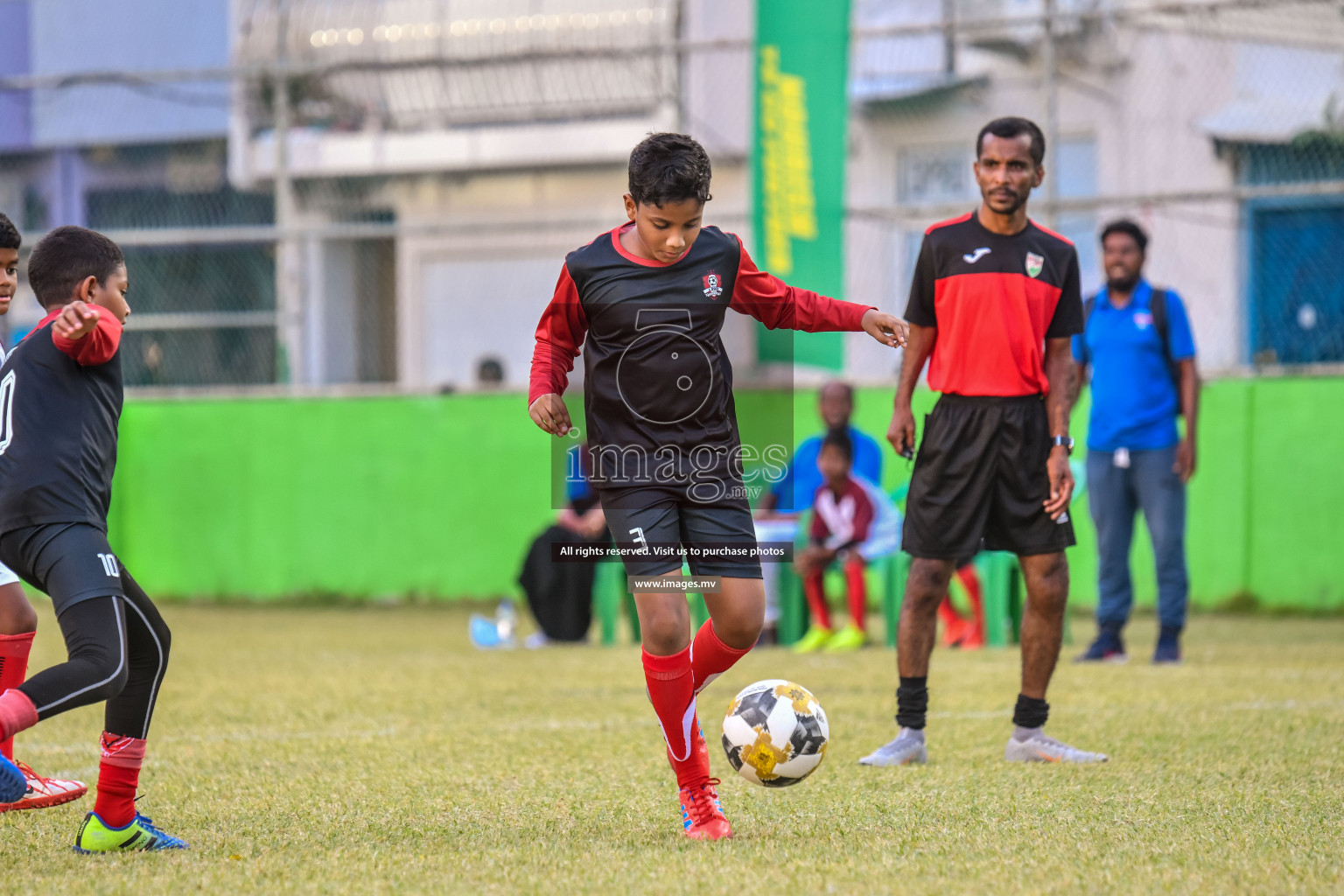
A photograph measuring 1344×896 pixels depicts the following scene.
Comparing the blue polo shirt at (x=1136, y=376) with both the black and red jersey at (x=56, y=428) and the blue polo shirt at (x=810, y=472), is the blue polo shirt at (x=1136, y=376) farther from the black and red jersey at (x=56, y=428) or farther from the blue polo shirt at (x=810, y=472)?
the black and red jersey at (x=56, y=428)

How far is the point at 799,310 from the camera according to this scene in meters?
4.58

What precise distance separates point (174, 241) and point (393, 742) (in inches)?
336

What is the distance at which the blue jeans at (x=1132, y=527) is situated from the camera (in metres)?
8.77

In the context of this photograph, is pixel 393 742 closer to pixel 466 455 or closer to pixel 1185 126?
pixel 466 455

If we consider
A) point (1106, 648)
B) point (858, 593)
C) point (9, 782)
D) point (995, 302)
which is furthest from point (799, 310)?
point (858, 593)

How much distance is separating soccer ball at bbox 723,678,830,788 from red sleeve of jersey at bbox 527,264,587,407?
40.4 inches

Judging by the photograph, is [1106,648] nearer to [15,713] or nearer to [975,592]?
[975,592]

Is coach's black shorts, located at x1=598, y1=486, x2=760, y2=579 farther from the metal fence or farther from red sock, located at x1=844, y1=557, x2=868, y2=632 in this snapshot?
the metal fence

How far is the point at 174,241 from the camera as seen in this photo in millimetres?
13633

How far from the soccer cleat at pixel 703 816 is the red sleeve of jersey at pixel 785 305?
48.5 inches

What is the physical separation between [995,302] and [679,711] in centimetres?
199

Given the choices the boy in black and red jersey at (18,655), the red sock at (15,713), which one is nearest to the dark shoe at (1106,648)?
the boy in black and red jersey at (18,655)

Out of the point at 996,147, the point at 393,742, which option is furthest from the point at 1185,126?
the point at 393,742

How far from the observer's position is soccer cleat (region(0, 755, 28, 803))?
352 cm
